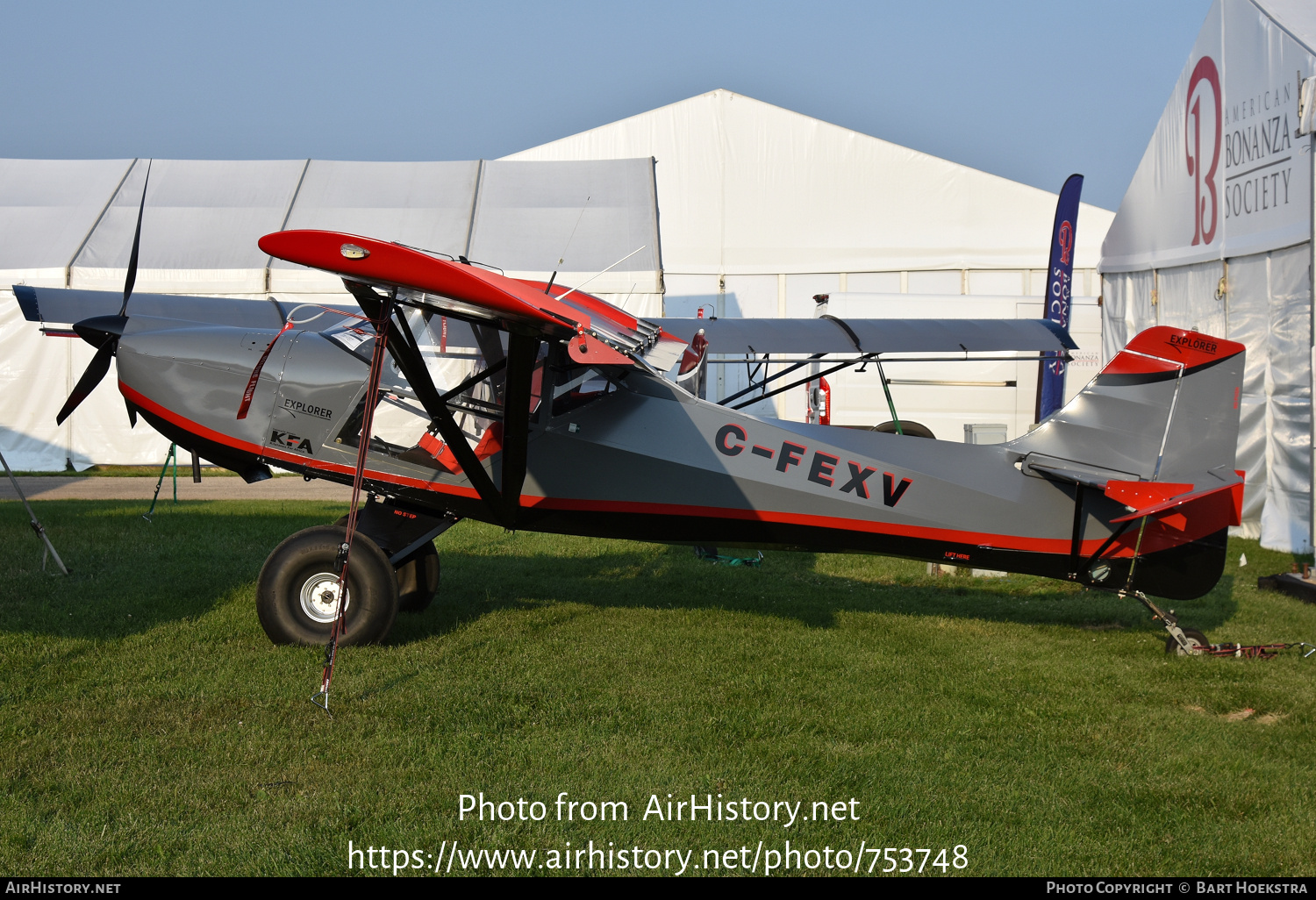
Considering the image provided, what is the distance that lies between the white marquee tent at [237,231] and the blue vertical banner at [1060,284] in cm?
672

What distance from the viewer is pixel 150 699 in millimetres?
5367

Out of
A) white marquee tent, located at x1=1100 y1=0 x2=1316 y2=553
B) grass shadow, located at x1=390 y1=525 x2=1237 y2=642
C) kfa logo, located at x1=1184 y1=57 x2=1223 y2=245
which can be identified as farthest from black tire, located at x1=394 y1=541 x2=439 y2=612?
kfa logo, located at x1=1184 y1=57 x2=1223 y2=245

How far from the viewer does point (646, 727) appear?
5.21 meters

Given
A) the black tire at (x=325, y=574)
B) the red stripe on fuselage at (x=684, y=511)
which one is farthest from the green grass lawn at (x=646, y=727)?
the red stripe on fuselage at (x=684, y=511)

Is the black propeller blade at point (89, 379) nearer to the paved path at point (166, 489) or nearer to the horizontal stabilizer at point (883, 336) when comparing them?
the horizontal stabilizer at point (883, 336)

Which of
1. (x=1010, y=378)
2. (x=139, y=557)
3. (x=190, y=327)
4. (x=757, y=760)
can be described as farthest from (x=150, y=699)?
(x=1010, y=378)

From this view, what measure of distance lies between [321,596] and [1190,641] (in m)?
6.09

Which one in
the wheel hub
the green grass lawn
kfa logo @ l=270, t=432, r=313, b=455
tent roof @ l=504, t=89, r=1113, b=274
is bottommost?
the green grass lawn

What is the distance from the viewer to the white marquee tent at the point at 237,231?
57.4ft

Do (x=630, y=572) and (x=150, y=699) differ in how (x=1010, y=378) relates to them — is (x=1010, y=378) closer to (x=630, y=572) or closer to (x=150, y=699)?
(x=630, y=572)

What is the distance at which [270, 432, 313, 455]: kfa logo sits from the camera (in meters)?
6.66

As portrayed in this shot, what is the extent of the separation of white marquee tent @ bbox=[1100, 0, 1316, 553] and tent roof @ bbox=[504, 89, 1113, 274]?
12.4 meters

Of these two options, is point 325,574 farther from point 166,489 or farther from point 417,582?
point 166,489

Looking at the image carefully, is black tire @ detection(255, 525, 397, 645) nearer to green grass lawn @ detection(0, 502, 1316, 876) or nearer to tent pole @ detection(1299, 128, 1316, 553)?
green grass lawn @ detection(0, 502, 1316, 876)
